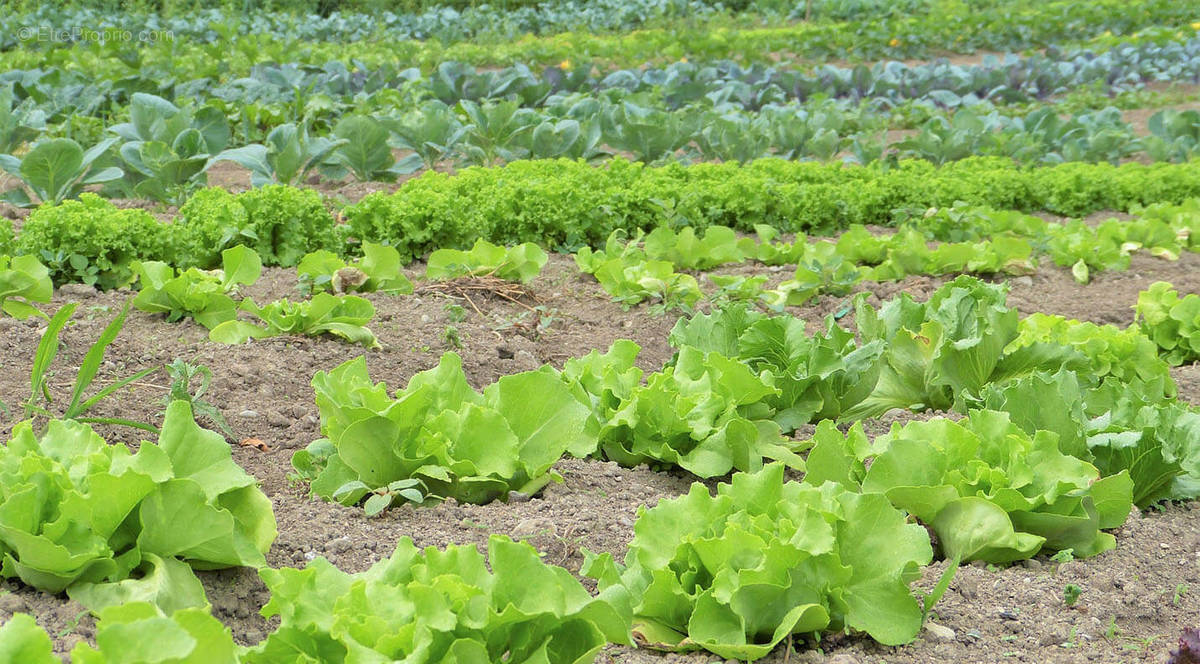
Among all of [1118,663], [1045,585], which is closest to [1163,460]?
[1045,585]

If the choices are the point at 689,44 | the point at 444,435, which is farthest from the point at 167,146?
the point at 689,44

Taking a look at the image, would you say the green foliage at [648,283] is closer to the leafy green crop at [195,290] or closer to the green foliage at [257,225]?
the green foliage at [257,225]

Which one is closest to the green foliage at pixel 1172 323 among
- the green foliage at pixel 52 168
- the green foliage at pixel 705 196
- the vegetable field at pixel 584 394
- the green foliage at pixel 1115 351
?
the vegetable field at pixel 584 394

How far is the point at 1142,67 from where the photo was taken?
15570mm

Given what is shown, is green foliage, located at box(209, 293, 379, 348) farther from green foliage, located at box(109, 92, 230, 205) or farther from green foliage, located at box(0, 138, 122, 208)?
green foliage, located at box(109, 92, 230, 205)

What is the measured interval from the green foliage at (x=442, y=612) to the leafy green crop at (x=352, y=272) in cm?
289

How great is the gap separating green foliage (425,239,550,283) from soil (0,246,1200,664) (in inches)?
7.4

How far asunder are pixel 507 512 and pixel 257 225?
3107mm

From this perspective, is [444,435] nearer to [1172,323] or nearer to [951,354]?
[951,354]

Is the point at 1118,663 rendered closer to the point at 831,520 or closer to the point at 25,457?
the point at 831,520

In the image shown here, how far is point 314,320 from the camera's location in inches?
169

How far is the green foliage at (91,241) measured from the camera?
16.7ft

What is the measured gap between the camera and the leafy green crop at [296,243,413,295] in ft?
15.8

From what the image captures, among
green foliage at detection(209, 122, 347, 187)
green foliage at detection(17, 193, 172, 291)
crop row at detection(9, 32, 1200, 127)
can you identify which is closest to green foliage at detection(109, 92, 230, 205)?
green foliage at detection(209, 122, 347, 187)
